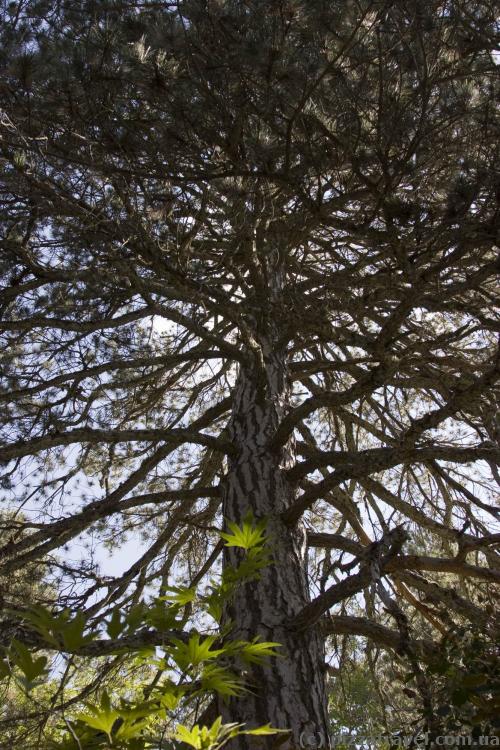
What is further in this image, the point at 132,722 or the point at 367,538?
the point at 367,538

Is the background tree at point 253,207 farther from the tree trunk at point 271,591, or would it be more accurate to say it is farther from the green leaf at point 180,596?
the green leaf at point 180,596

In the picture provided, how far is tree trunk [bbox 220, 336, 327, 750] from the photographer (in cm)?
281

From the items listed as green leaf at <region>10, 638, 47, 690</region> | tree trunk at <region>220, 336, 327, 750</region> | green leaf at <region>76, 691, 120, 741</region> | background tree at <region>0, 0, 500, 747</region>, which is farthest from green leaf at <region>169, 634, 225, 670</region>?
background tree at <region>0, 0, 500, 747</region>

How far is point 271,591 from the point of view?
3.32 m

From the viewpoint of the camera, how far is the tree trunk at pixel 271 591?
281 centimetres

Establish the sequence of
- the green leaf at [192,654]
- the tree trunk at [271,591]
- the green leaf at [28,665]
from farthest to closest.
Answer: the tree trunk at [271,591], the green leaf at [192,654], the green leaf at [28,665]

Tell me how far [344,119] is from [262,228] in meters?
1.19

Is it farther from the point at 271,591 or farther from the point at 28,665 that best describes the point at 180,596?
the point at 271,591

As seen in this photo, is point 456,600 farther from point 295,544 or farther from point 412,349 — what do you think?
point 412,349

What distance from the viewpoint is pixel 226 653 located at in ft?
5.27

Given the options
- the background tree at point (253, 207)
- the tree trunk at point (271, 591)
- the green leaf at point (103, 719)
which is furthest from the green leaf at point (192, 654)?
the background tree at point (253, 207)

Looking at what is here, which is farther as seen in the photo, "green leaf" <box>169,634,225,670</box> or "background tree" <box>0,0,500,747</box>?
"background tree" <box>0,0,500,747</box>

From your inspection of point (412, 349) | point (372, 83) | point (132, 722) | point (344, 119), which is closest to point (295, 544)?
point (412, 349)

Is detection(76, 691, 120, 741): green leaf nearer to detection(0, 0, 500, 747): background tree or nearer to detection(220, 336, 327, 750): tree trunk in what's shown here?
detection(220, 336, 327, 750): tree trunk
